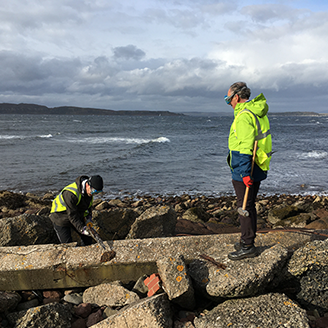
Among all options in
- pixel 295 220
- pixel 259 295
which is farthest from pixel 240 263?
pixel 295 220

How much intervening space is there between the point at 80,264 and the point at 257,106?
2980 millimetres

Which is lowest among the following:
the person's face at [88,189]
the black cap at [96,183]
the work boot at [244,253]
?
the work boot at [244,253]

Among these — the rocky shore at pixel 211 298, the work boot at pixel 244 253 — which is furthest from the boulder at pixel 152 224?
the work boot at pixel 244 253

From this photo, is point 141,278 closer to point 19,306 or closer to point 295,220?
point 19,306

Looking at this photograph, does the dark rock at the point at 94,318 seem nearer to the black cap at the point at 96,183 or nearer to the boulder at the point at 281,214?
the black cap at the point at 96,183

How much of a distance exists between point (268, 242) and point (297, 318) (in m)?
1.50

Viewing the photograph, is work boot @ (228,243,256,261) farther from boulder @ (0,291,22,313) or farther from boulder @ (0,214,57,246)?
boulder @ (0,214,57,246)

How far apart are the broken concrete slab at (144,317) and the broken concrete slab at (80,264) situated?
2.92ft

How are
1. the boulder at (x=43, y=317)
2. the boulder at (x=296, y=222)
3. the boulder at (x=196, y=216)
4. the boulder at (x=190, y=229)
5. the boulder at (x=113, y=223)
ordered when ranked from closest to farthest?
1. the boulder at (x=43, y=317)
2. the boulder at (x=113, y=223)
3. the boulder at (x=190, y=229)
4. the boulder at (x=296, y=222)
5. the boulder at (x=196, y=216)

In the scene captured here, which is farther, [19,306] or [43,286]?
[43,286]

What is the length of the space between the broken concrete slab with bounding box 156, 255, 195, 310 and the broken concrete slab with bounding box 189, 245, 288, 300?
0.72 ft

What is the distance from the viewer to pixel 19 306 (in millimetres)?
3641

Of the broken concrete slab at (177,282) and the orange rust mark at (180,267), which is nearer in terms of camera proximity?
the broken concrete slab at (177,282)

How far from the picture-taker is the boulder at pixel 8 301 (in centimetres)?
331
